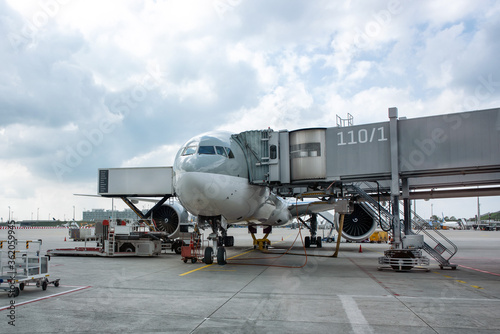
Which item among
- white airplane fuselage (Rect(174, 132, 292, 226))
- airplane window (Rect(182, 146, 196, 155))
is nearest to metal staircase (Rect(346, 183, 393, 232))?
white airplane fuselage (Rect(174, 132, 292, 226))

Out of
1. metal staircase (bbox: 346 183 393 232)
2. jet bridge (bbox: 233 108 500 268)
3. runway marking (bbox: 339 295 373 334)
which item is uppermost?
jet bridge (bbox: 233 108 500 268)

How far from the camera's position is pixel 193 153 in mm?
14094

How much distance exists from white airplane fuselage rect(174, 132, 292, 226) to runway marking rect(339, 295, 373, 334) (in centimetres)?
634

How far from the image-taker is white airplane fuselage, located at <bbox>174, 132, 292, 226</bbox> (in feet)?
44.3

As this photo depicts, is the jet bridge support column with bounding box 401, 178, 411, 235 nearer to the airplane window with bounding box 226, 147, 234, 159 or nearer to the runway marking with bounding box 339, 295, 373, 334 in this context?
the airplane window with bounding box 226, 147, 234, 159

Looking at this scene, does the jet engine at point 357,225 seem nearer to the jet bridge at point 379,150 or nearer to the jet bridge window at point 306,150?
the jet bridge at point 379,150

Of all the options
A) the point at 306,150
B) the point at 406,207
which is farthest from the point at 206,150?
the point at 406,207

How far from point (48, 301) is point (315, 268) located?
9.56 m

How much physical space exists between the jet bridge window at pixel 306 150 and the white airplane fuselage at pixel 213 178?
2101 mm

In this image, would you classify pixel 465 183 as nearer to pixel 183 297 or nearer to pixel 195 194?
pixel 195 194

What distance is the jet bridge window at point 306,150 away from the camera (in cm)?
1530

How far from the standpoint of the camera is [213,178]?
1362cm

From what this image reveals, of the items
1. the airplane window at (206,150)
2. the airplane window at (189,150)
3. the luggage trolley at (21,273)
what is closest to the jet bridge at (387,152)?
the airplane window at (206,150)

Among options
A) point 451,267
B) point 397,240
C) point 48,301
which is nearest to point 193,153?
point 48,301
